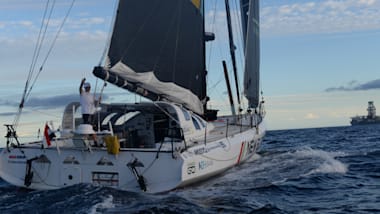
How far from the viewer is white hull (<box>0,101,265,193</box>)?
9.56 m

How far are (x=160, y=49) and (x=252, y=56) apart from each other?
6.57 metres

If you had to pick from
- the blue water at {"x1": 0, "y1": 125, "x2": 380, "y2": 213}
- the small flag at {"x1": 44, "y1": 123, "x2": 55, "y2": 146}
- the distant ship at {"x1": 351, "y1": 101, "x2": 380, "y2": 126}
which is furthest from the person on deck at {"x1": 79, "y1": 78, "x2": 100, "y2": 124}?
the distant ship at {"x1": 351, "y1": 101, "x2": 380, "y2": 126}

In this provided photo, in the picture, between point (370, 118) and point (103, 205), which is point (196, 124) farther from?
point (370, 118)

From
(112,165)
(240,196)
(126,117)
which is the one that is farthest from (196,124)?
(240,196)

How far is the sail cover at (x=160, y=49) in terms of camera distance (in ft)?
38.8

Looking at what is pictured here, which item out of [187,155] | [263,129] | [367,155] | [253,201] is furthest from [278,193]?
[367,155]

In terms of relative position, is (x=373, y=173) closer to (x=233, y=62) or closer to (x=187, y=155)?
(x=187, y=155)

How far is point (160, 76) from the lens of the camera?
12.9m

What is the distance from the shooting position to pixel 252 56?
1862 cm

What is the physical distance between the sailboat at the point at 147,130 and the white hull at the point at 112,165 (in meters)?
0.02

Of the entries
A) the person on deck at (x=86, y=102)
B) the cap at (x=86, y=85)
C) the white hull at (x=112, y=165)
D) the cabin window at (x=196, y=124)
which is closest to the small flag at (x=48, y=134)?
the white hull at (x=112, y=165)

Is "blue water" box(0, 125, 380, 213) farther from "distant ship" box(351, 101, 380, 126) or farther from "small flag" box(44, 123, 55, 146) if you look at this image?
"distant ship" box(351, 101, 380, 126)

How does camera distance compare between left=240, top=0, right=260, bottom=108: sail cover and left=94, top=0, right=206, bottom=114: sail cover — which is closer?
left=94, top=0, right=206, bottom=114: sail cover

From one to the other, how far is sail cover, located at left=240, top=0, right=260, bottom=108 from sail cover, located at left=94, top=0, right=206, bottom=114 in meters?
3.78
